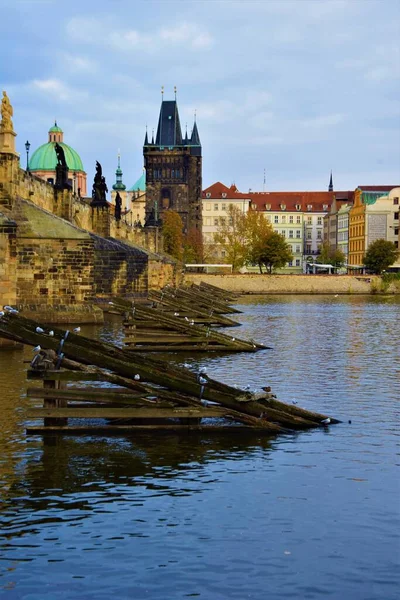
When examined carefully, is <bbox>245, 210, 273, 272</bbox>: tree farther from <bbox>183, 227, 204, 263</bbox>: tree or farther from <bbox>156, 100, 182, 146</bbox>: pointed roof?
<bbox>156, 100, 182, 146</bbox>: pointed roof

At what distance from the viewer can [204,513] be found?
401 inches

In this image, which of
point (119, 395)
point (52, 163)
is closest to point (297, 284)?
point (52, 163)

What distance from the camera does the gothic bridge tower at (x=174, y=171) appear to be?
16788cm

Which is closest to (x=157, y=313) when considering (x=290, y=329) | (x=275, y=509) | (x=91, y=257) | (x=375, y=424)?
(x=91, y=257)

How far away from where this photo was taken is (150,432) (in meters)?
14.0

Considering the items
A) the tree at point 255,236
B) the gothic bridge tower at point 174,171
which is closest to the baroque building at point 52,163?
the gothic bridge tower at point 174,171

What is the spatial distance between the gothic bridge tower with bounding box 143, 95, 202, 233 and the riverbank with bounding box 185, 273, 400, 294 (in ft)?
210

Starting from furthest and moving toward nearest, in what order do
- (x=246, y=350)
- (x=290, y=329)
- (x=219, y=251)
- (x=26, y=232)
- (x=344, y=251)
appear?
(x=219, y=251), (x=344, y=251), (x=290, y=329), (x=26, y=232), (x=246, y=350)

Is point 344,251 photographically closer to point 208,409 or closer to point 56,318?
point 56,318

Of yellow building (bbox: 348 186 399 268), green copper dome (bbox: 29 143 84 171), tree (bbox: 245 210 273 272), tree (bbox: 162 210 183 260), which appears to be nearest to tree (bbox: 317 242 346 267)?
A: yellow building (bbox: 348 186 399 268)

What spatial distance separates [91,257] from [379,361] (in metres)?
13.8

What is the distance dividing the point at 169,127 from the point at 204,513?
16573 cm

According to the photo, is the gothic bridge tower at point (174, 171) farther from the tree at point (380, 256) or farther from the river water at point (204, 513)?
the river water at point (204, 513)

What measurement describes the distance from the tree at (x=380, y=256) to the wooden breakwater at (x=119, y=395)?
105 m
